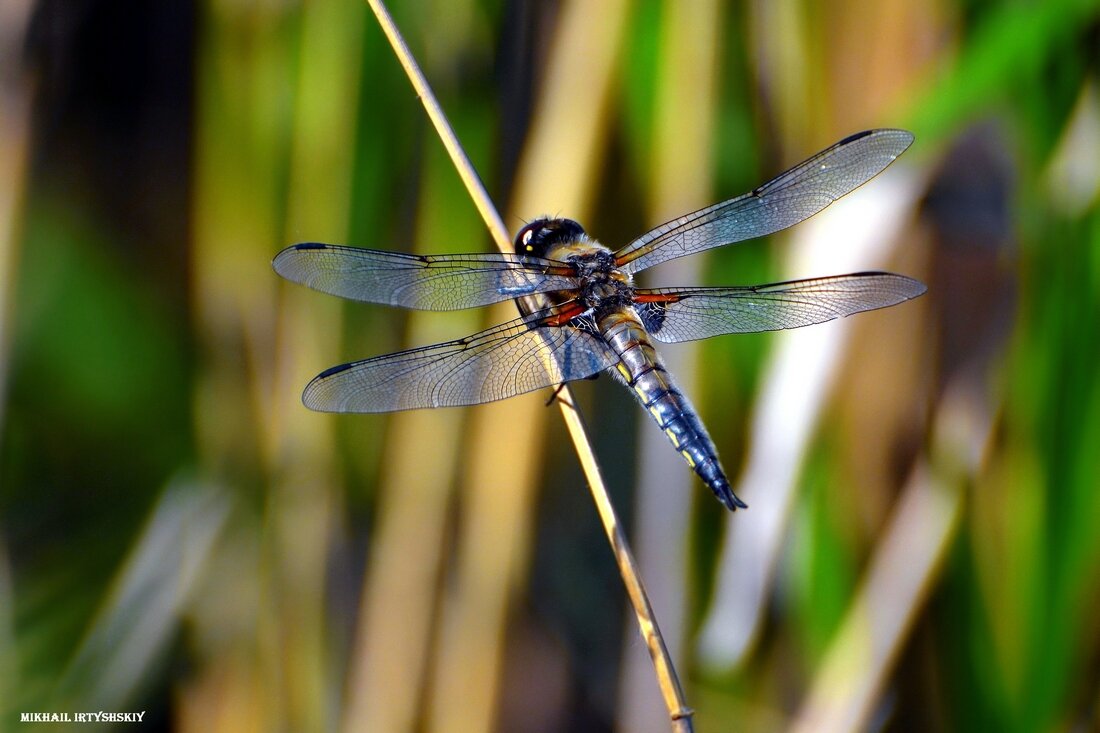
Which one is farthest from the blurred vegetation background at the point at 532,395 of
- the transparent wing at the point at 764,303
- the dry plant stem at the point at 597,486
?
the dry plant stem at the point at 597,486

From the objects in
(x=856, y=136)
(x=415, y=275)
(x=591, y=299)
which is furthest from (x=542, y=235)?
(x=856, y=136)

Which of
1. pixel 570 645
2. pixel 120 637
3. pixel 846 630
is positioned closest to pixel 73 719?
pixel 120 637

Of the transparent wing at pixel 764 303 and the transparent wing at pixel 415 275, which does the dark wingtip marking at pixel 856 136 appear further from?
the transparent wing at pixel 415 275

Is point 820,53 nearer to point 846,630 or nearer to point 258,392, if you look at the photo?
point 846,630

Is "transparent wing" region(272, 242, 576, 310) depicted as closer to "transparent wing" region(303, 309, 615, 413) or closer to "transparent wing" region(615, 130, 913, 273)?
"transparent wing" region(303, 309, 615, 413)

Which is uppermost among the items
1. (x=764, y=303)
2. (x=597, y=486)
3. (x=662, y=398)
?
(x=764, y=303)

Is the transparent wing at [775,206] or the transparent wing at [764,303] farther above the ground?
the transparent wing at [775,206]

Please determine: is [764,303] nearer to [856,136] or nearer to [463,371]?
[856,136]
